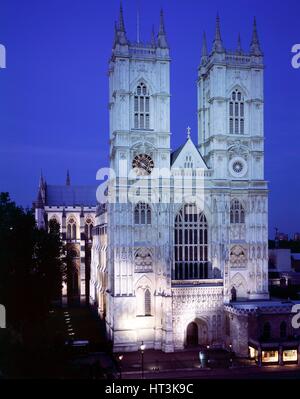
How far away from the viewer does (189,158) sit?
45.8 m

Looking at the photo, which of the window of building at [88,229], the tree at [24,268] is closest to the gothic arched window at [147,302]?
the tree at [24,268]

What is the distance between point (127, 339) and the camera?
4259 centimetres

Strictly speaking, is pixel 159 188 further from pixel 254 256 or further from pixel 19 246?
pixel 19 246

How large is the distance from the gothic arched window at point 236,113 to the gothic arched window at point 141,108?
357 inches

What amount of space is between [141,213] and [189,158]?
305 inches

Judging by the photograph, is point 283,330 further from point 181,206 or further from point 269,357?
point 181,206

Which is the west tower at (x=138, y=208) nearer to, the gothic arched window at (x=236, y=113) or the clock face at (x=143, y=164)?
the clock face at (x=143, y=164)

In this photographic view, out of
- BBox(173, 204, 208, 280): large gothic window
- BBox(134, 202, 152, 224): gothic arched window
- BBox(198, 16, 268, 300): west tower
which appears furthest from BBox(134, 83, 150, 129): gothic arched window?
BBox(173, 204, 208, 280): large gothic window

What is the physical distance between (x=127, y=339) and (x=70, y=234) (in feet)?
103

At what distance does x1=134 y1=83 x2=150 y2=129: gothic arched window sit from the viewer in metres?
45.2

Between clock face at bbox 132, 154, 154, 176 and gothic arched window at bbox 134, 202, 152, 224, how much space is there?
3.23 metres

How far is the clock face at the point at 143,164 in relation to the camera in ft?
147

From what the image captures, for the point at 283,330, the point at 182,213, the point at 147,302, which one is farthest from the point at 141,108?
the point at 283,330
